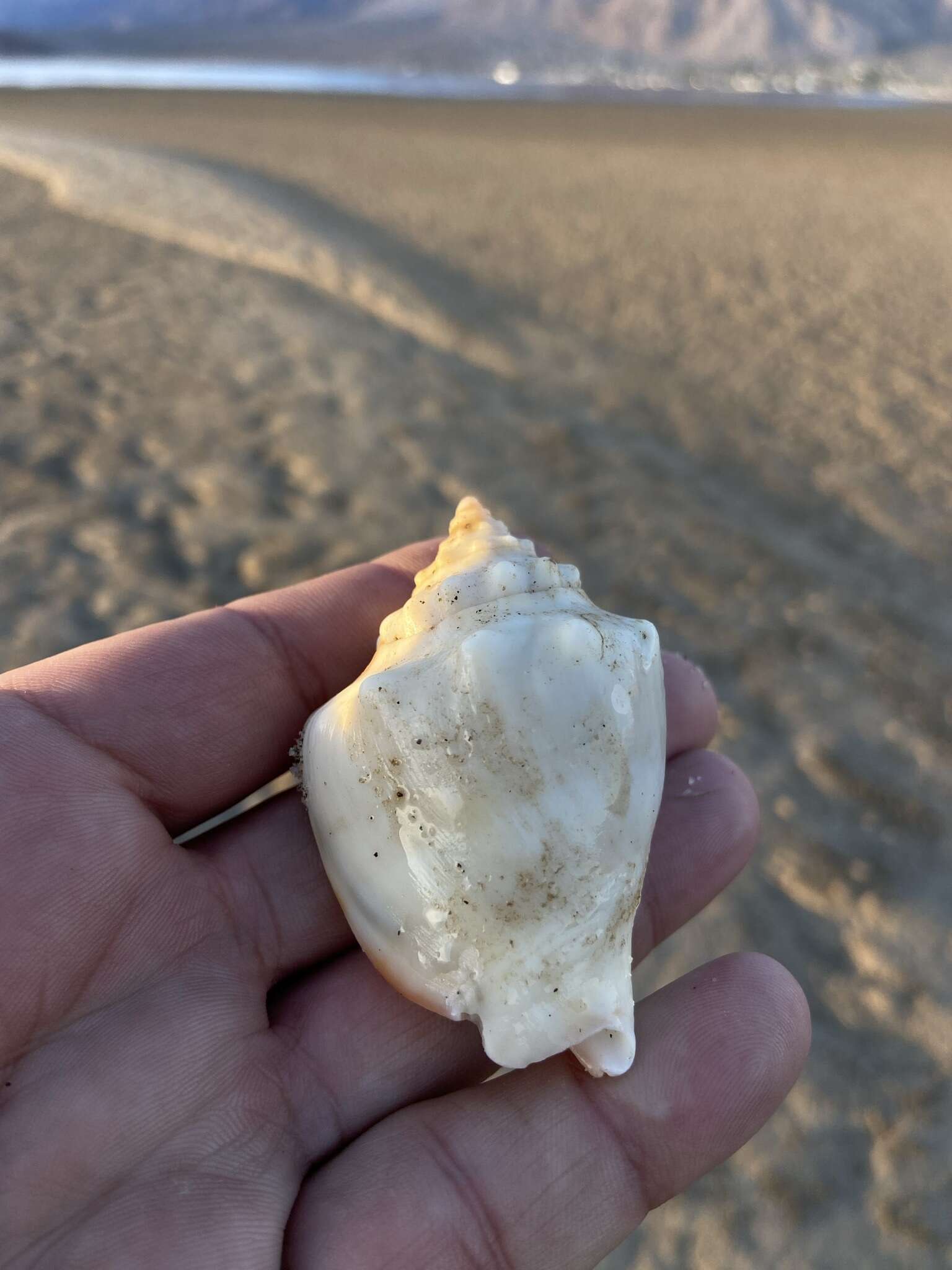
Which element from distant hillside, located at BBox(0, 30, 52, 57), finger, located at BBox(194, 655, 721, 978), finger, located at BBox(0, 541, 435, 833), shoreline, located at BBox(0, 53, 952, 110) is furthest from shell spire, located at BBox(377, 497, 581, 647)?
distant hillside, located at BBox(0, 30, 52, 57)

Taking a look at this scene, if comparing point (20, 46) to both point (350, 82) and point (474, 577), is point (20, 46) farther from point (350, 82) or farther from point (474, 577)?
point (474, 577)

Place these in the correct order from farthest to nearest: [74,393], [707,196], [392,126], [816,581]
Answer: [392,126]
[707,196]
[74,393]
[816,581]

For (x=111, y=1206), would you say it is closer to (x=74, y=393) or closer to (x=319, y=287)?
(x=74, y=393)

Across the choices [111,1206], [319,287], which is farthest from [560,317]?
[111,1206]

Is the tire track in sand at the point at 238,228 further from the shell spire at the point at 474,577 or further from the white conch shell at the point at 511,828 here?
the white conch shell at the point at 511,828

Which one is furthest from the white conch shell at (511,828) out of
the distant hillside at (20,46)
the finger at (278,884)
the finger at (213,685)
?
the distant hillside at (20,46)

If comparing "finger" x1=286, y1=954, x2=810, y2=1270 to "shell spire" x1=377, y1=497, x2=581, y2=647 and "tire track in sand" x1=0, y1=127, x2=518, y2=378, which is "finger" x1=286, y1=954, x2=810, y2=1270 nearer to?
"shell spire" x1=377, y1=497, x2=581, y2=647

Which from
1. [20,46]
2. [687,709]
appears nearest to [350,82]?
[20,46]
